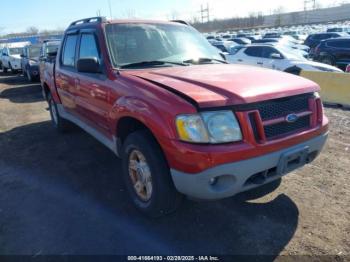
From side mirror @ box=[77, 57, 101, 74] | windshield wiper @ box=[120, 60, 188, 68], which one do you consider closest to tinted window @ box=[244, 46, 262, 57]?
windshield wiper @ box=[120, 60, 188, 68]

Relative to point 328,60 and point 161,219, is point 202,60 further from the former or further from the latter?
point 328,60

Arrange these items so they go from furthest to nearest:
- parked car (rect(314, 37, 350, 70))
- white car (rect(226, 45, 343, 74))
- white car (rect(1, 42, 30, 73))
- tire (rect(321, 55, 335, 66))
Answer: white car (rect(1, 42, 30, 73)) < tire (rect(321, 55, 335, 66)) < parked car (rect(314, 37, 350, 70)) < white car (rect(226, 45, 343, 74))

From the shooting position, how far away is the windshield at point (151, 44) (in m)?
3.85

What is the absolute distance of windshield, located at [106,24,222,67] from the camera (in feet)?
12.6

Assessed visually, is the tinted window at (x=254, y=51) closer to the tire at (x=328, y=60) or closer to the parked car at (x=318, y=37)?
the tire at (x=328, y=60)

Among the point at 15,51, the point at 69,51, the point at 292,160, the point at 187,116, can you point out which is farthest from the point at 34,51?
the point at 292,160

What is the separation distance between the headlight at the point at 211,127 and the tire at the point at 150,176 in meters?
0.45

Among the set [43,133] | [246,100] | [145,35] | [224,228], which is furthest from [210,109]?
[43,133]

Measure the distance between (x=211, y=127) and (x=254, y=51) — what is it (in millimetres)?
11492

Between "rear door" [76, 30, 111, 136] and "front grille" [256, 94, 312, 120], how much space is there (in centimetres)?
178

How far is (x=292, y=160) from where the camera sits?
2982 millimetres

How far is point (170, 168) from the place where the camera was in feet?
9.27

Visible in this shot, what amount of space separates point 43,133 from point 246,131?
534cm

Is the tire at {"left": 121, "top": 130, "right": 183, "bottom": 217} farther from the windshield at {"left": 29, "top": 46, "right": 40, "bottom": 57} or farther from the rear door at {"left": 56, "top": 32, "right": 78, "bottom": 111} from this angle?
the windshield at {"left": 29, "top": 46, "right": 40, "bottom": 57}
